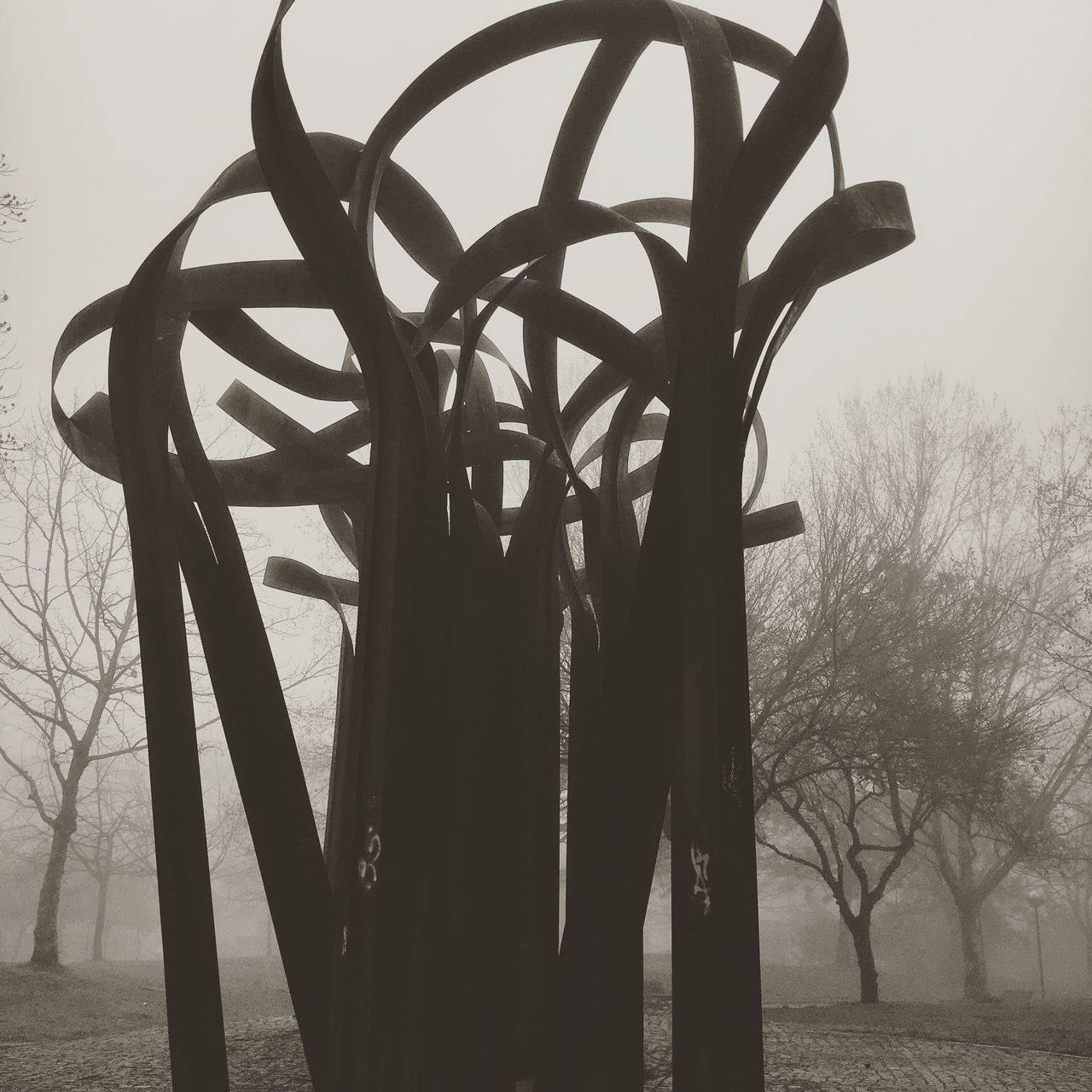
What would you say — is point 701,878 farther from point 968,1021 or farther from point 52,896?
point 52,896

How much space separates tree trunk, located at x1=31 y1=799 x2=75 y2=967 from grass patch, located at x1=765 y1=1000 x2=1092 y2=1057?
30.5 feet

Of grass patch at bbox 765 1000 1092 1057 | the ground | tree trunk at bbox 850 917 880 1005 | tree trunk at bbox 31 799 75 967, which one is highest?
tree trunk at bbox 31 799 75 967

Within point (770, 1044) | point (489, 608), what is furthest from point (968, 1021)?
point (489, 608)

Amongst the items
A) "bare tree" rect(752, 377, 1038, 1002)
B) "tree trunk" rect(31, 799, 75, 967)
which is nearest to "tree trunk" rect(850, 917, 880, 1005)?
"bare tree" rect(752, 377, 1038, 1002)

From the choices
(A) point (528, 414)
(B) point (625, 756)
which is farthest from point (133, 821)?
(B) point (625, 756)

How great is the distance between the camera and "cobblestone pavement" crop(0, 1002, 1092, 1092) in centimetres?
726

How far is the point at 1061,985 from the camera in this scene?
24.5 meters

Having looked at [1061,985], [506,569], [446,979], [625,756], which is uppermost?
[506,569]

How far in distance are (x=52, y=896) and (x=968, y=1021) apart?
38.0ft

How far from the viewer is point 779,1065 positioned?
8.09 meters

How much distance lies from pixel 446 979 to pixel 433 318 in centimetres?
234

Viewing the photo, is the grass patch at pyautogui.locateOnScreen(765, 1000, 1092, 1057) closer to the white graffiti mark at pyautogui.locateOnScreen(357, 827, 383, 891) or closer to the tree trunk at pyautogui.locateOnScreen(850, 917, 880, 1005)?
the tree trunk at pyautogui.locateOnScreen(850, 917, 880, 1005)

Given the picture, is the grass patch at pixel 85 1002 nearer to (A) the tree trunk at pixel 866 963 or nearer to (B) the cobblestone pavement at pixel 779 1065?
(B) the cobblestone pavement at pixel 779 1065

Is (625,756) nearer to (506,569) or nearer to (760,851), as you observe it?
(506,569)
